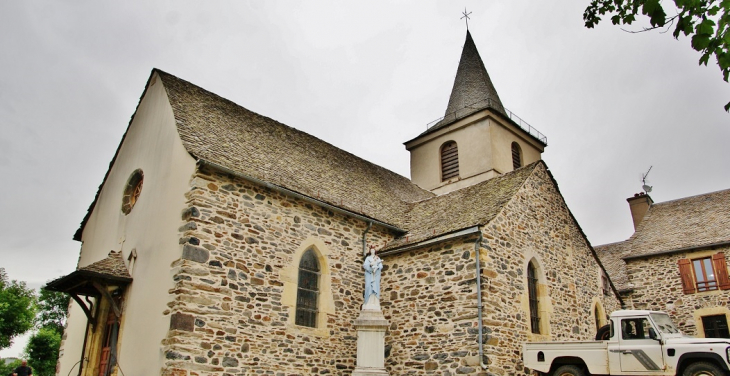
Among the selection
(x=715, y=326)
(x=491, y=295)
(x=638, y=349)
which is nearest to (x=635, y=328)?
(x=638, y=349)

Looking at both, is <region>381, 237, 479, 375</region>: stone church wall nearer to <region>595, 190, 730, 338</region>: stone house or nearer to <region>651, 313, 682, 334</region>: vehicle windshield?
<region>651, 313, 682, 334</region>: vehicle windshield

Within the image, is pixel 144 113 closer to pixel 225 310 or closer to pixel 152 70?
pixel 152 70

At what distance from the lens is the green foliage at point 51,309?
3991cm

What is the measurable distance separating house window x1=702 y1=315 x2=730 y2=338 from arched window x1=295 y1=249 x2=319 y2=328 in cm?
1621

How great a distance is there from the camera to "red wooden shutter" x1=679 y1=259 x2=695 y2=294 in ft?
67.6

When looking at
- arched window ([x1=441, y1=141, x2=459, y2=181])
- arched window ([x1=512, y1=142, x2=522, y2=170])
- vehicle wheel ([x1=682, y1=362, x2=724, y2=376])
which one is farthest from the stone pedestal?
arched window ([x1=512, y1=142, x2=522, y2=170])

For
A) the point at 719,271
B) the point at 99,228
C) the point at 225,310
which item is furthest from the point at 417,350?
the point at 719,271

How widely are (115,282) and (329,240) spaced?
16.4ft

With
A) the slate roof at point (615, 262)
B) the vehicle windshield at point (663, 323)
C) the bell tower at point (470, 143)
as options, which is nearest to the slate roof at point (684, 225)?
the slate roof at point (615, 262)

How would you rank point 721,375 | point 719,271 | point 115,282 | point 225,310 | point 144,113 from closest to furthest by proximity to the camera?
point 721,375 < point 225,310 < point 115,282 < point 144,113 < point 719,271

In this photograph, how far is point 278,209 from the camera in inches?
482

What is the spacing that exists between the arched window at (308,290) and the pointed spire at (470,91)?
12.8m

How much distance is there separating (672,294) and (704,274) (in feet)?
4.70

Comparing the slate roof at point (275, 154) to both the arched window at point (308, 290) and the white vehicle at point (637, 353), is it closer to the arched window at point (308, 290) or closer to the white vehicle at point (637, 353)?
the arched window at point (308, 290)
